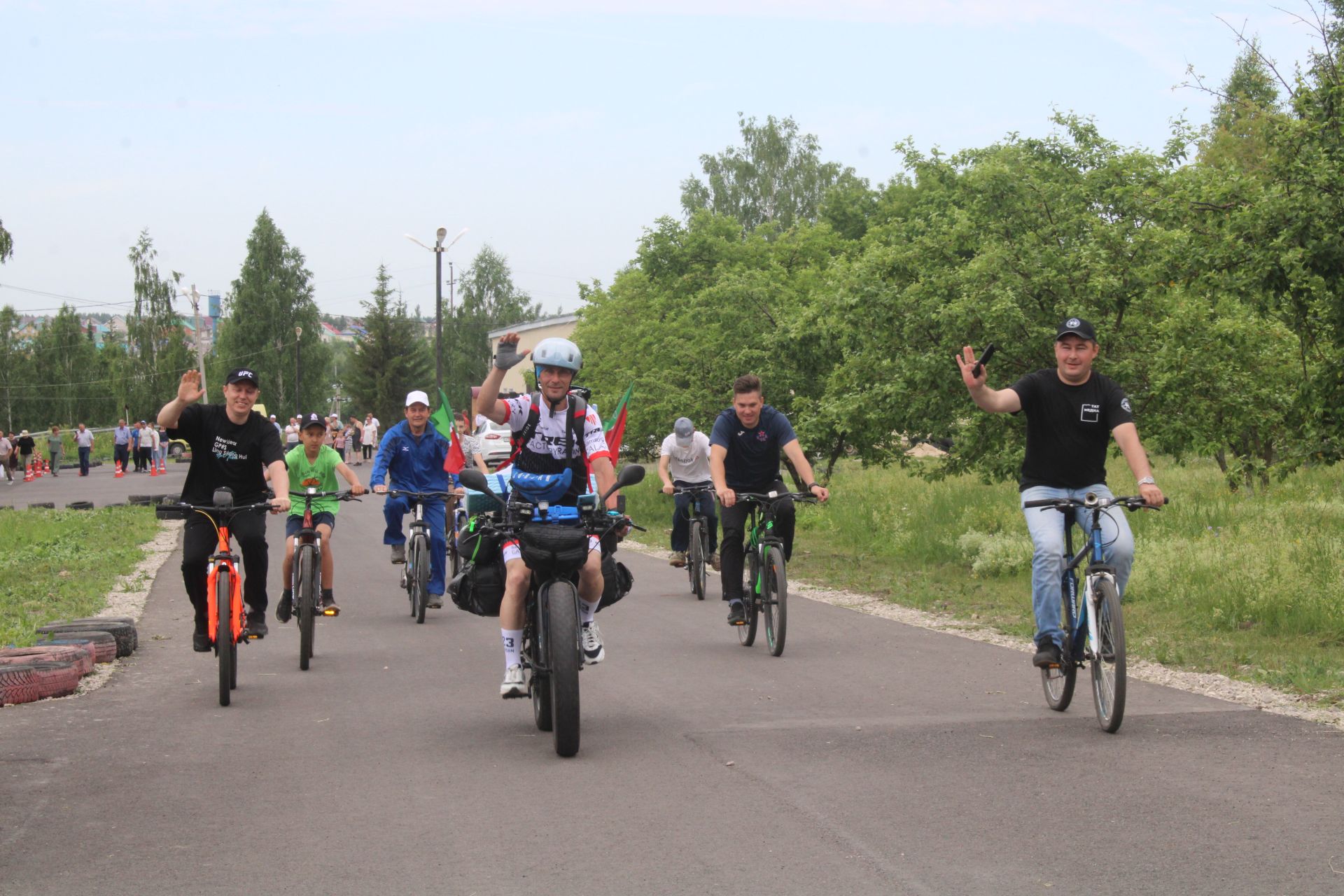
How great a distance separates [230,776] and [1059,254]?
12.6m

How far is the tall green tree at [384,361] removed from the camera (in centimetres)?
10150

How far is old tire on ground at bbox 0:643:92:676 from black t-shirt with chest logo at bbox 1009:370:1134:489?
604 cm

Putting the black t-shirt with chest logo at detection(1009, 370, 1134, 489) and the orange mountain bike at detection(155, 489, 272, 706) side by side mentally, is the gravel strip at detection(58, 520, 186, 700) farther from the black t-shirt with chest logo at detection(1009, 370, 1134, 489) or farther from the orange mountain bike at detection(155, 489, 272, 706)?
the black t-shirt with chest logo at detection(1009, 370, 1134, 489)

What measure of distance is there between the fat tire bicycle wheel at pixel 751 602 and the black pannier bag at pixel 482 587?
3.18m

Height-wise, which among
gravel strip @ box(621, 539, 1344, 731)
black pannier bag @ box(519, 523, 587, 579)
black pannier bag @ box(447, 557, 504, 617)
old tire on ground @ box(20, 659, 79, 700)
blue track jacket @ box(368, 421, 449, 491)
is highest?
blue track jacket @ box(368, 421, 449, 491)

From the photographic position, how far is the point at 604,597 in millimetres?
7555

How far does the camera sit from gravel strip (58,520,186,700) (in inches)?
367

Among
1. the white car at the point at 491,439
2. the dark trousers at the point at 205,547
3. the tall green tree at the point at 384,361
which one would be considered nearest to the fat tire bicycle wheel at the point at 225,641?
the dark trousers at the point at 205,547

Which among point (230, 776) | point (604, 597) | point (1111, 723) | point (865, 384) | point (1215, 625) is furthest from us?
point (865, 384)

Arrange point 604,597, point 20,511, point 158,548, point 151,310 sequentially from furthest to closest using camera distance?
1. point 151,310
2. point 20,511
3. point 158,548
4. point 604,597

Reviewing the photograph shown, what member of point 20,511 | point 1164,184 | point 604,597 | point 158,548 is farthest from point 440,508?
point 20,511

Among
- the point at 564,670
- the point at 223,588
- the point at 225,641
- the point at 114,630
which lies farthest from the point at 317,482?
the point at 564,670

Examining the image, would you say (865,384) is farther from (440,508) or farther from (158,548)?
(158,548)

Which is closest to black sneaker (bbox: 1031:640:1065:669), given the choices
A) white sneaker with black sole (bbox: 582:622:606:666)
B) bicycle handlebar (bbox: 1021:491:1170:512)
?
bicycle handlebar (bbox: 1021:491:1170:512)
